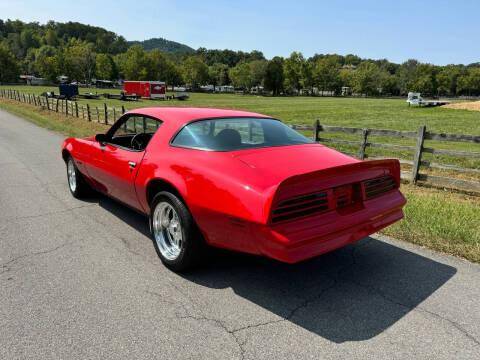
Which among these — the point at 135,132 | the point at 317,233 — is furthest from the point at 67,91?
the point at 317,233

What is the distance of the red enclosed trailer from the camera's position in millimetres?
59969

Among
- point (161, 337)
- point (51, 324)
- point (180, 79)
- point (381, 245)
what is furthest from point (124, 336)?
point (180, 79)

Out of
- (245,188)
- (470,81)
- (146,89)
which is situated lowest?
(146,89)

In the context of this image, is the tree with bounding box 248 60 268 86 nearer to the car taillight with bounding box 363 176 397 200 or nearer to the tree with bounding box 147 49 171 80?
the tree with bounding box 147 49 171 80

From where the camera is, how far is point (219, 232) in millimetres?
3238

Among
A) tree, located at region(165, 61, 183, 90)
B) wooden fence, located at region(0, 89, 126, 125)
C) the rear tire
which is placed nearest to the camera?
the rear tire

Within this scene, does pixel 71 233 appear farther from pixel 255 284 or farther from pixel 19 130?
pixel 19 130

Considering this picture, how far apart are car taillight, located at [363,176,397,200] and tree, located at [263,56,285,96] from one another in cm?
12041

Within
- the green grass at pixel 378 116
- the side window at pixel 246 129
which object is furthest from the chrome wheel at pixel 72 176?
the green grass at pixel 378 116

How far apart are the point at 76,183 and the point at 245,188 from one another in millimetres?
4064

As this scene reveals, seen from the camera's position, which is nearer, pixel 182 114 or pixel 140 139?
pixel 182 114

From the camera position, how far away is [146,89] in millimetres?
60031

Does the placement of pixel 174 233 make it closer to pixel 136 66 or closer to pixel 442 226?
pixel 442 226

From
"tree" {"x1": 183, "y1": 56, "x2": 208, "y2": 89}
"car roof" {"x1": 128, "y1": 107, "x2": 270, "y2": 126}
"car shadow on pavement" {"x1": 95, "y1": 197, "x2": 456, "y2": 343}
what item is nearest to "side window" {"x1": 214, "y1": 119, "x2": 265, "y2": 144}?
"car roof" {"x1": 128, "y1": 107, "x2": 270, "y2": 126}
